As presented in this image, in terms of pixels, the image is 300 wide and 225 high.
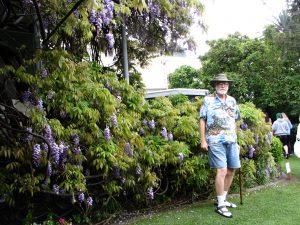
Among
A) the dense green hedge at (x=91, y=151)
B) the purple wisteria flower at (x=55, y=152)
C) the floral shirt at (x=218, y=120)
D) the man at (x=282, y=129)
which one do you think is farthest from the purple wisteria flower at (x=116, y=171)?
the man at (x=282, y=129)

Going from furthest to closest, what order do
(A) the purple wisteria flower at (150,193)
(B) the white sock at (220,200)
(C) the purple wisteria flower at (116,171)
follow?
(A) the purple wisteria flower at (150,193), (B) the white sock at (220,200), (C) the purple wisteria flower at (116,171)

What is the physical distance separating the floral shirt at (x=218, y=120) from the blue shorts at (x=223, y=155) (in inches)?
2.7

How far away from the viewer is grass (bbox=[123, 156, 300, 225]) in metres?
5.27

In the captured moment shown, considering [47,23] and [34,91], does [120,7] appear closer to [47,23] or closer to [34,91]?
[47,23]

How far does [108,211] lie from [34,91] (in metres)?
1.97

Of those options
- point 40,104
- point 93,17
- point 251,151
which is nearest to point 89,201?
point 40,104

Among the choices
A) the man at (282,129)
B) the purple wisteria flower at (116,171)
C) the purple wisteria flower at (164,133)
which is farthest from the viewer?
the man at (282,129)

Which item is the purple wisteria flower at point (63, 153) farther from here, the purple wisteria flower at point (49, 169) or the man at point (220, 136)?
the man at point (220, 136)

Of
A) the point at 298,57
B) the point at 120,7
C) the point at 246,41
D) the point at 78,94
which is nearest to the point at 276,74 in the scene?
the point at 298,57

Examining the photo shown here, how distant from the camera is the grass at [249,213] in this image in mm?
5270

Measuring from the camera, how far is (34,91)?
5.16m

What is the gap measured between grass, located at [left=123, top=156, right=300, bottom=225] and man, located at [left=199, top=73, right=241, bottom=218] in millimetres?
230

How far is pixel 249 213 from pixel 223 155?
0.87 metres

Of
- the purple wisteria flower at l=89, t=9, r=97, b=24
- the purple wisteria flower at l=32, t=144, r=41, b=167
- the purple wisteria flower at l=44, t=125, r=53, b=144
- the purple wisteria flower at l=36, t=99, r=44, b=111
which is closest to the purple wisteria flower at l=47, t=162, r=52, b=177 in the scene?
the purple wisteria flower at l=32, t=144, r=41, b=167
